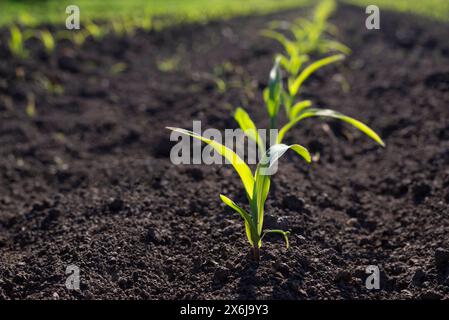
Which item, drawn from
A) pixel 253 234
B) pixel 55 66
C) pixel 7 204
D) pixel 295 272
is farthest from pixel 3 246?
pixel 55 66

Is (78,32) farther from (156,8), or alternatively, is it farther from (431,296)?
(431,296)

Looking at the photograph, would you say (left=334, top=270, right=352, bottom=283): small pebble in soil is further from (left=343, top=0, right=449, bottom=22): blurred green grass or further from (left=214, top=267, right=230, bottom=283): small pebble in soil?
(left=343, top=0, right=449, bottom=22): blurred green grass

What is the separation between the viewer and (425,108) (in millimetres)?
4188

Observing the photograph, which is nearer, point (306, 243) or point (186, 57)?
point (306, 243)

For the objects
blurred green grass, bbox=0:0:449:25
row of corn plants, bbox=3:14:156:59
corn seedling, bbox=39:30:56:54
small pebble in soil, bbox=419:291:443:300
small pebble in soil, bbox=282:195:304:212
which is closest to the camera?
small pebble in soil, bbox=419:291:443:300

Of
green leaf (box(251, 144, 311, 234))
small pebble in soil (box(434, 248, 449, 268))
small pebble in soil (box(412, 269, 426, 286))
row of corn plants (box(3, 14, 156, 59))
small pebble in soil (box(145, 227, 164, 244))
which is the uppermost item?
row of corn plants (box(3, 14, 156, 59))

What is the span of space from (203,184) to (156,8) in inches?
224

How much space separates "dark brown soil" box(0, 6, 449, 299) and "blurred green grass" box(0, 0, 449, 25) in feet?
3.64

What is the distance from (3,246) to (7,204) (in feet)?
1.99

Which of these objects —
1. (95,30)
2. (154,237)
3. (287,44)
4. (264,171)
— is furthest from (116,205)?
(95,30)

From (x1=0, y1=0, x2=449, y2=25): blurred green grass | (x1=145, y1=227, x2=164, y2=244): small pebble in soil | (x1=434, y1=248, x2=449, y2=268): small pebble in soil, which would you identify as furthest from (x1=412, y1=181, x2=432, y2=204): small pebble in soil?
(x1=0, y1=0, x2=449, y2=25): blurred green grass

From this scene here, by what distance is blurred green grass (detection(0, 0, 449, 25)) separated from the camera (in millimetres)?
6844

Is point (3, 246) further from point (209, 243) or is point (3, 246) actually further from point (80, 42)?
point (80, 42)

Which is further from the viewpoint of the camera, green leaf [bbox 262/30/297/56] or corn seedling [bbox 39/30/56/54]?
corn seedling [bbox 39/30/56/54]
